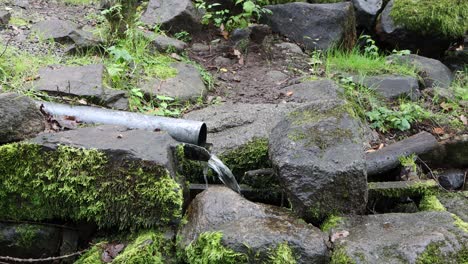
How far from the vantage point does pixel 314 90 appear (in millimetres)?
5672

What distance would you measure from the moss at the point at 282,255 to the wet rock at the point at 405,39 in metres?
5.63

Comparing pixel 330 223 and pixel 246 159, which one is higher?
pixel 330 223

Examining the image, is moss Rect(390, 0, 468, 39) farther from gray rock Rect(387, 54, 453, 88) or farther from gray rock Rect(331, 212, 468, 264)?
gray rock Rect(331, 212, 468, 264)

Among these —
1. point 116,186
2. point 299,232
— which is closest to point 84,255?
point 116,186

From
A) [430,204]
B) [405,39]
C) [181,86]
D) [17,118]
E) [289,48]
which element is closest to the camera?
[17,118]

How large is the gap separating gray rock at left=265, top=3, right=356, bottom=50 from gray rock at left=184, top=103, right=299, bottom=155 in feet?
8.14

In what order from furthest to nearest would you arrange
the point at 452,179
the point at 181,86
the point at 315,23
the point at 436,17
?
1. the point at 436,17
2. the point at 315,23
3. the point at 181,86
4. the point at 452,179

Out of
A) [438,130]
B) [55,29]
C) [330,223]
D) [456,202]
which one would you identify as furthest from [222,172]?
[55,29]

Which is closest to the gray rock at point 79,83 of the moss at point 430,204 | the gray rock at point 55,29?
the gray rock at point 55,29

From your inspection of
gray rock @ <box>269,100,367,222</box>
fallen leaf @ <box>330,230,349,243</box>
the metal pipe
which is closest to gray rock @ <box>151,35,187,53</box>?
the metal pipe

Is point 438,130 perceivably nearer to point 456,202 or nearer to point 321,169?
point 456,202

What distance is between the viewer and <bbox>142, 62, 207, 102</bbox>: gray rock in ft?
17.4

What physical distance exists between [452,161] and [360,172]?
1.89 meters

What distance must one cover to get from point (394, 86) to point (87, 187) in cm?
417
